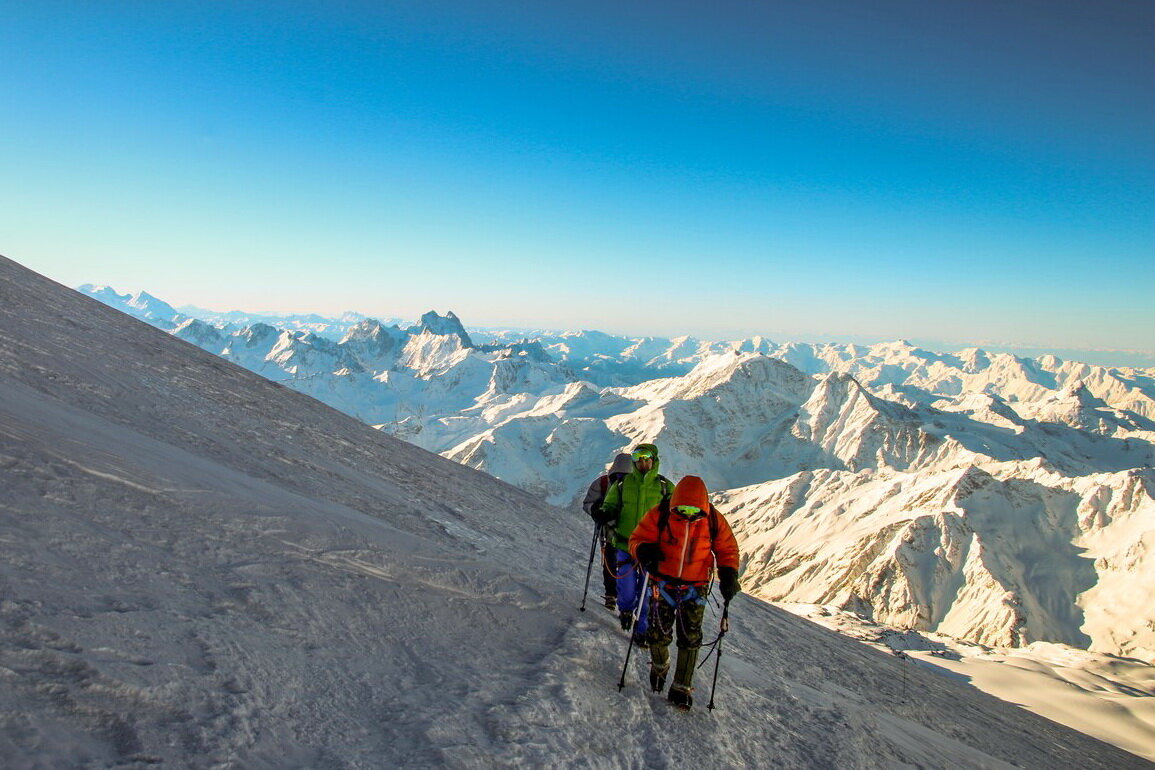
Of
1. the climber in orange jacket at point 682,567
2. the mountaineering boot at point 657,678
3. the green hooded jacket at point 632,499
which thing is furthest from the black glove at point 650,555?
the mountaineering boot at point 657,678

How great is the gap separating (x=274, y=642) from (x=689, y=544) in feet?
15.0

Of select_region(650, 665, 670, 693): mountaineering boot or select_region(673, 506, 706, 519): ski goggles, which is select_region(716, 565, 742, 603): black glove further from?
select_region(650, 665, 670, 693): mountaineering boot

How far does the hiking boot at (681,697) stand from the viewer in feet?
23.3

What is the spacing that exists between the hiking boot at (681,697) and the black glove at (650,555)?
1460 millimetres

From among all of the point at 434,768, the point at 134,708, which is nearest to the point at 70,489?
the point at 134,708

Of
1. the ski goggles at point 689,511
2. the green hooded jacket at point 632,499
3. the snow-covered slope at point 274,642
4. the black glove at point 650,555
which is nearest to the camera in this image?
the snow-covered slope at point 274,642

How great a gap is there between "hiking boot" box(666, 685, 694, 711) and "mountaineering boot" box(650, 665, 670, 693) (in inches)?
6.6

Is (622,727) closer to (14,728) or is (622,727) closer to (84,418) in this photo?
Answer: (14,728)

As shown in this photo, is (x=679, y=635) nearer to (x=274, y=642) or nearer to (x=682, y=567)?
(x=682, y=567)

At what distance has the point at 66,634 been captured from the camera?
A: 448 cm

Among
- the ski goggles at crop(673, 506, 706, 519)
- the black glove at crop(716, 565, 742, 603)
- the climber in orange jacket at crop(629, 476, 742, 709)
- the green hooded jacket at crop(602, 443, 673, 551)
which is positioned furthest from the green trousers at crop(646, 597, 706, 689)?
the green hooded jacket at crop(602, 443, 673, 551)

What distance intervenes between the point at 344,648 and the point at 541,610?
2.87m

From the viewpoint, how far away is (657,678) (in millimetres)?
7293

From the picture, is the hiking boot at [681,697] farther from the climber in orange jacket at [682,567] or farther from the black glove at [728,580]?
the black glove at [728,580]
